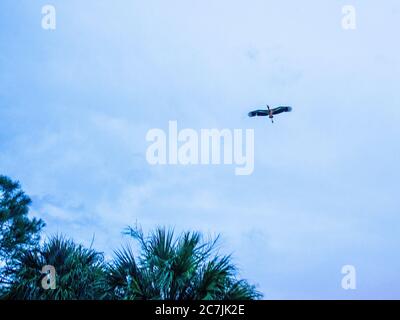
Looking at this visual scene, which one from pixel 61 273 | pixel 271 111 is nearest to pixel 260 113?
pixel 271 111

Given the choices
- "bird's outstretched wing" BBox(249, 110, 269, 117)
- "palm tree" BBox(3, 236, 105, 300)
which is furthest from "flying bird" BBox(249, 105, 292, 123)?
"palm tree" BBox(3, 236, 105, 300)

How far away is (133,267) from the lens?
9547 mm

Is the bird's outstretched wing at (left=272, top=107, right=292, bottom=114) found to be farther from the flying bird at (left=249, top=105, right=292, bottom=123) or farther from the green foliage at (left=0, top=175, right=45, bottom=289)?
the green foliage at (left=0, top=175, right=45, bottom=289)

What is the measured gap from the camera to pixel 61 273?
34.7 feet

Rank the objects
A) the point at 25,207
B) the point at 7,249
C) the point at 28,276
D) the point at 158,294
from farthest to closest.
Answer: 1. the point at 25,207
2. the point at 7,249
3. the point at 28,276
4. the point at 158,294

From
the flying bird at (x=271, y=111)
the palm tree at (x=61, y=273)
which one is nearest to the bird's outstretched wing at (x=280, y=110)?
the flying bird at (x=271, y=111)

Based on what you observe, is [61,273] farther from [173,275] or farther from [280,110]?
[280,110]

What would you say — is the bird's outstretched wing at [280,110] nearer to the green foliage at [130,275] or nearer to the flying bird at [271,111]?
the flying bird at [271,111]

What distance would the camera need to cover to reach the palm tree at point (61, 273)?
32.9 ft
